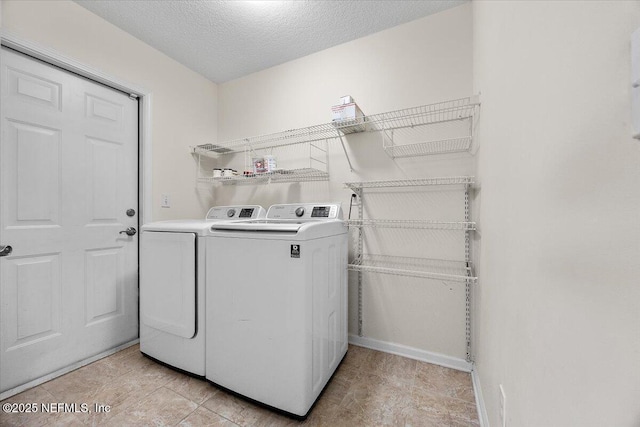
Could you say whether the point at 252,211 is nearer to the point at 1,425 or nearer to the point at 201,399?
the point at 201,399

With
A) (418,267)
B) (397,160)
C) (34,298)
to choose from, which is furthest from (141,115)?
(418,267)

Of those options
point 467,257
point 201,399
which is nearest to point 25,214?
point 201,399

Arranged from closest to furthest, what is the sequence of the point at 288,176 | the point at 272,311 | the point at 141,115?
the point at 272,311 < the point at 141,115 < the point at 288,176

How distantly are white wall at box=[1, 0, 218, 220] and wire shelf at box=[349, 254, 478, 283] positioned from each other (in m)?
1.84

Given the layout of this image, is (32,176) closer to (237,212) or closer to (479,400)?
(237,212)

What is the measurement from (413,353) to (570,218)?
1.71 meters

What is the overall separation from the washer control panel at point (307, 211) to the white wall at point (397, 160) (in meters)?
0.19

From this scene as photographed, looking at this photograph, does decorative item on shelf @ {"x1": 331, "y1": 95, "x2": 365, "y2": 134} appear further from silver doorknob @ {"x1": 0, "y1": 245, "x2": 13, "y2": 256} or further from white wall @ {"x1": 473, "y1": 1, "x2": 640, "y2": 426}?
silver doorknob @ {"x1": 0, "y1": 245, "x2": 13, "y2": 256}

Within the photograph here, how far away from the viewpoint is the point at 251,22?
193 centimetres

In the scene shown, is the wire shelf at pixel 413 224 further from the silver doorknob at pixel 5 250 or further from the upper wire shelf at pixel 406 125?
the silver doorknob at pixel 5 250

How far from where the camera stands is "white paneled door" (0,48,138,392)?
151cm

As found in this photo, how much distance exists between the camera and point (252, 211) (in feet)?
7.55

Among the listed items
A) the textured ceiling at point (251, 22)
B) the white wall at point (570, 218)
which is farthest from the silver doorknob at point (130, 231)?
the white wall at point (570, 218)

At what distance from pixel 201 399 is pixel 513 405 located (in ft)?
4.92
